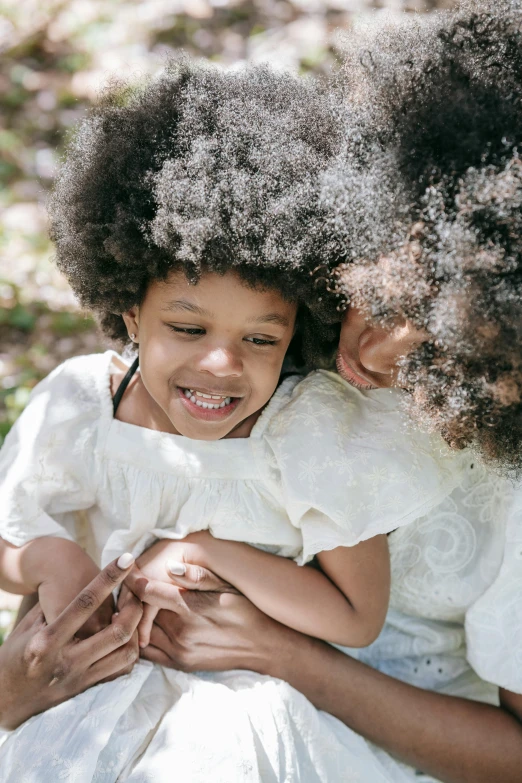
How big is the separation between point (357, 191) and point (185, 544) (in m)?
1.15

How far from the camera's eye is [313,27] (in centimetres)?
605

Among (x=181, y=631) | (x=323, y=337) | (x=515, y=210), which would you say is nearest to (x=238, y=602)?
(x=181, y=631)

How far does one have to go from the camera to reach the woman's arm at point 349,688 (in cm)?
222

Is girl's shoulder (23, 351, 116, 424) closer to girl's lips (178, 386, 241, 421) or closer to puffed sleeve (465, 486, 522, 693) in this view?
girl's lips (178, 386, 241, 421)

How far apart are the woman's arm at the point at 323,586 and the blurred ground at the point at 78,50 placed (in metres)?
2.88

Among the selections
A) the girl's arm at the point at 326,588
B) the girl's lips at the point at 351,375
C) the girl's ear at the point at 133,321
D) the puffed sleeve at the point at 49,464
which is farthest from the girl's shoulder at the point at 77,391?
the girl's lips at the point at 351,375

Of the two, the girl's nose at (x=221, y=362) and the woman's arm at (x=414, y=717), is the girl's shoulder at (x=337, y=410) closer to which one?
the girl's nose at (x=221, y=362)

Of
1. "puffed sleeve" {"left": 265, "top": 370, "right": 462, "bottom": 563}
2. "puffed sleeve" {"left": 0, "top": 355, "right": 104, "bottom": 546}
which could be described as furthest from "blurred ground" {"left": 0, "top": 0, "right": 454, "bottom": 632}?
"puffed sleeve" {"left": 265, "top": 370, "right": 462, "bottom": 563}

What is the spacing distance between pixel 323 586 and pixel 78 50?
208 inches

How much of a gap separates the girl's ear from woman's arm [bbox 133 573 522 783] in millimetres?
735

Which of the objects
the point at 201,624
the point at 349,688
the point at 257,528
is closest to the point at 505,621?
the point at 349,688

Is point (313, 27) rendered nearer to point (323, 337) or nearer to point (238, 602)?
point (323, 337)

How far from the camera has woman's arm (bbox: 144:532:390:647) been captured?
7.32ft

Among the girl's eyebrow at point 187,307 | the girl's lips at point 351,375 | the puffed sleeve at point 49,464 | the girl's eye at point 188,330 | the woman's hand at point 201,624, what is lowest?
the woman's hand at point 201,624
